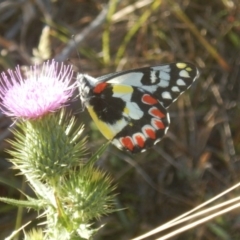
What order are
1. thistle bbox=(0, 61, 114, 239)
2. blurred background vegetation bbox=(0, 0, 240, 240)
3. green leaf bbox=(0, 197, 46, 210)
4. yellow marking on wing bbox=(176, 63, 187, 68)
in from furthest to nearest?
blurred background vegetation bbox=(0, 0, 240, 240) < yellow marking on wing bbox=(176, 63, 187, 68) < thistle bbox=(0, 61, 114, 239) < green leaf bbox=(0, 197, 46, 210)

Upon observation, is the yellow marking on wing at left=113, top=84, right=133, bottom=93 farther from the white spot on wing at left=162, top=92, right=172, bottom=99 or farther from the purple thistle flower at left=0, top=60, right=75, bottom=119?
the purple thistle flower at left=0, top=60, right=75, bottom=119

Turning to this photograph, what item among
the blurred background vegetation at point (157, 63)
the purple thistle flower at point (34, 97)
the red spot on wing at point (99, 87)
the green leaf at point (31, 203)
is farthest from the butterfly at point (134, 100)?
the green leaf at point (31, 203)

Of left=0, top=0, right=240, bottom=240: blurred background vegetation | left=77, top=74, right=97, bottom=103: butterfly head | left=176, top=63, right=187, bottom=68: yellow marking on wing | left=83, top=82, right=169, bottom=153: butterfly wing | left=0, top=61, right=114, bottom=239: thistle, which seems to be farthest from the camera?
left=0, top=0, right=240, bottom=240: blurred background vegetation

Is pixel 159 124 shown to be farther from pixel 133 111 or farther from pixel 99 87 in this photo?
pixel 99 87

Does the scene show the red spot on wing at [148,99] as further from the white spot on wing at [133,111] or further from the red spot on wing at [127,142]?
the red spot on wing at [127,142]

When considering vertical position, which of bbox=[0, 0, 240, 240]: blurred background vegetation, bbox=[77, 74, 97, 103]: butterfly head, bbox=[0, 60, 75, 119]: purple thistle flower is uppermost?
bbox=[0, 60, 75, 119]: purple thistle flower

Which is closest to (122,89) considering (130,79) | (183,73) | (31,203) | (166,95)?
(130,79)

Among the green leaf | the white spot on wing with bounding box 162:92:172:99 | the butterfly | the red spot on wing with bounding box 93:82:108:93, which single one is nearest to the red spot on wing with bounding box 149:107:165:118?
the butterfly
